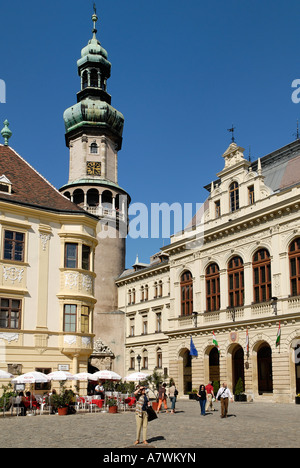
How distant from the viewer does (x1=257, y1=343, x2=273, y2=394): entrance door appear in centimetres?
4097

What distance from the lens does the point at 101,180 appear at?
62469mm

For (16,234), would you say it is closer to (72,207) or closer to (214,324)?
(72,207)

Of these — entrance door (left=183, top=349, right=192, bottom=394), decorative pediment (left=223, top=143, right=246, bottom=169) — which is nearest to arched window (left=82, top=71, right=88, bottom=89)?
decorative pediment (left=223, top=143, right=246, bottom=169)

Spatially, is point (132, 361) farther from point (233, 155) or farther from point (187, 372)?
point (233, 155)

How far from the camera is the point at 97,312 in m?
60.8

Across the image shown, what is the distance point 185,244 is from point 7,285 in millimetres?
20779

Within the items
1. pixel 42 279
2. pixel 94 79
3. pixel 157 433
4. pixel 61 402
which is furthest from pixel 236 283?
pixel 94 79

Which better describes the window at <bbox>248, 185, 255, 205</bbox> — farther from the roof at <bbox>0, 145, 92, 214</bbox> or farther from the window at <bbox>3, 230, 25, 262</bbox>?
the window at <bbox>3, 230, 25, 262</bbox>

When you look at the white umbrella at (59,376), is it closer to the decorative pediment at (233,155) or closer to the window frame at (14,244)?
the window frame at (14,244)

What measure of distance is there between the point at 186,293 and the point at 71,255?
17.0m

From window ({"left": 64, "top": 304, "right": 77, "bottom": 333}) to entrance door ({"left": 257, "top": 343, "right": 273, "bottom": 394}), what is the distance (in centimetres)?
1534

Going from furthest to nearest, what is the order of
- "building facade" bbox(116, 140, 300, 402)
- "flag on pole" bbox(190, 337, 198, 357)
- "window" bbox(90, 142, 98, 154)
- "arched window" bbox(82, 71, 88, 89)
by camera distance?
"arched window" bbox(82, 71, 88, 89) < "window" bbox(90, 142, 98, 154) < "flag on pole" bbox(190, 337, 198, 357) < "building facade" bbox(116, 140, 300, 402)

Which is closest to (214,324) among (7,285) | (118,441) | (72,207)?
(72,207)

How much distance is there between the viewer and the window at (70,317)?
109ft
